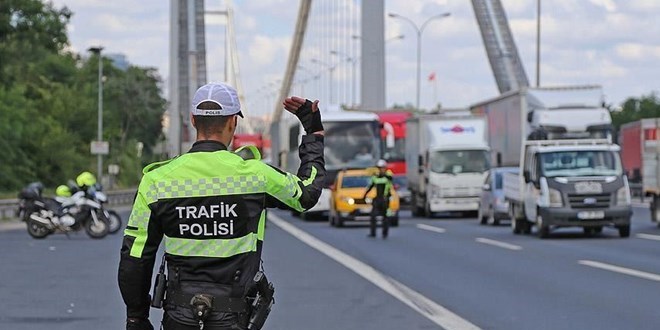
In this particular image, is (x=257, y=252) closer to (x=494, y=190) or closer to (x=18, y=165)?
(x=494, y=190)

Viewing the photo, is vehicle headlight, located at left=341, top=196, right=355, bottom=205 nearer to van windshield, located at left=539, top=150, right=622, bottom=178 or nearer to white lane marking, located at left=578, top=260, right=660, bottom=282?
van windshield, located at left=539, top=150, right=622, bottom=178

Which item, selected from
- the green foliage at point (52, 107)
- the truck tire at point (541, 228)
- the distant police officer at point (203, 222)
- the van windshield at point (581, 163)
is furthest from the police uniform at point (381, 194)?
the green foliage at point (52, 107)

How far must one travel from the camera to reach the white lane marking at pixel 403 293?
13.8m

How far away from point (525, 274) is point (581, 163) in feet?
36.2

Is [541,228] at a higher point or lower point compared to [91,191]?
lower

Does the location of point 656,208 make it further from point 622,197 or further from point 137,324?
point 137,324

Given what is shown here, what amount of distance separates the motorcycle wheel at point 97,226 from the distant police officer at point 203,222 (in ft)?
88.3

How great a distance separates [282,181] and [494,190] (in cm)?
3345

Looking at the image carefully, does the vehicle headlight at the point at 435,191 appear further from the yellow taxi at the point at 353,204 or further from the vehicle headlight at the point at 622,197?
the vehicle headlight at the point at 622,197

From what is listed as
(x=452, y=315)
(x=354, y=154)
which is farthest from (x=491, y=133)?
(x=452, y=315)

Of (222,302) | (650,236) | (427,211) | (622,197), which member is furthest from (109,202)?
(222,302)

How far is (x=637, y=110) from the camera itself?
118438 mm

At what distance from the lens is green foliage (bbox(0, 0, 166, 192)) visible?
2901 inches

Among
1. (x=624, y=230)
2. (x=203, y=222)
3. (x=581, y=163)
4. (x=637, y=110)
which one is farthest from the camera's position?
(x=637, y=110)
